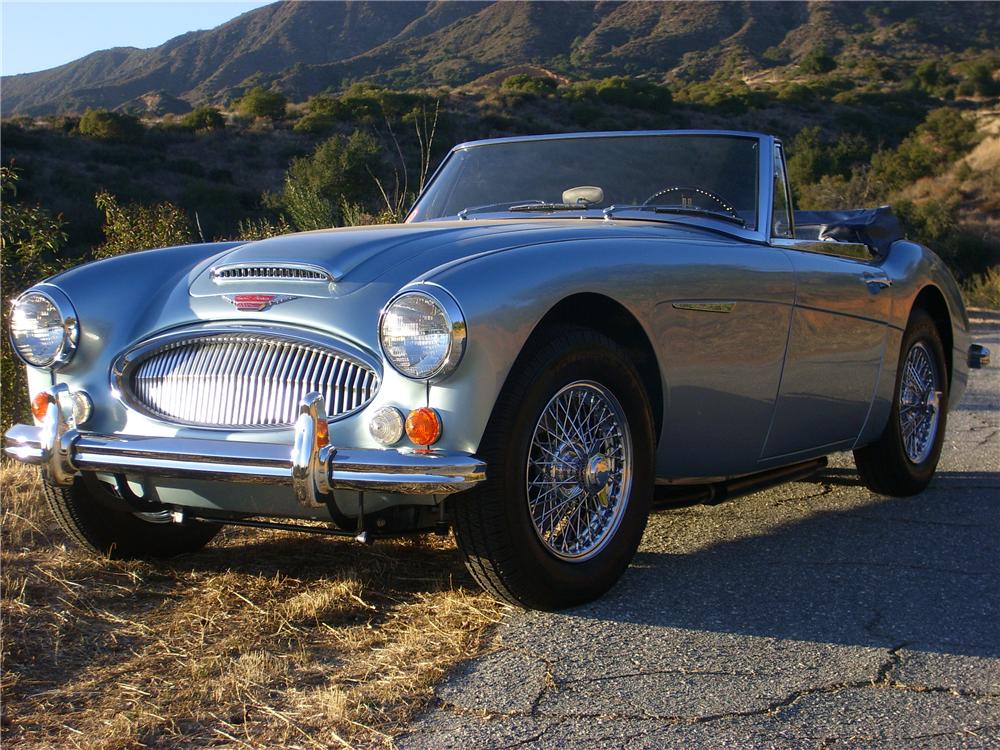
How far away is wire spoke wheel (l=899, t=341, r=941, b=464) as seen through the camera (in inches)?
209

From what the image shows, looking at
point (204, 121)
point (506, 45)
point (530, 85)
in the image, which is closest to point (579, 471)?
point (204, 121)

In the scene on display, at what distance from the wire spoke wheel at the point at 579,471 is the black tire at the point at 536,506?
0.05 feet

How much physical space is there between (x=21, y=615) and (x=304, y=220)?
6007 millimetres

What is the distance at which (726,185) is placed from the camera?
4637 millimetres

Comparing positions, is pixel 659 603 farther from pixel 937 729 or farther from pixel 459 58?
pixel 459 58

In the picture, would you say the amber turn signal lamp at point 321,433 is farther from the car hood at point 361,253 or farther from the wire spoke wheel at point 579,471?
the wire spoke wheel at point 579,471

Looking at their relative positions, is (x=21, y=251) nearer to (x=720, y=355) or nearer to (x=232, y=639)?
(x=232, y=639)

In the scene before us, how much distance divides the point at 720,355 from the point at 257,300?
58.6 inches

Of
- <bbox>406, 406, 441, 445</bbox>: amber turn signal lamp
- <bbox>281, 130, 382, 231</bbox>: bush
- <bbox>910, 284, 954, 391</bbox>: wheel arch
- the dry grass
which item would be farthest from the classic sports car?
<bbox>281, 130, 382, 231</bbox>: bush

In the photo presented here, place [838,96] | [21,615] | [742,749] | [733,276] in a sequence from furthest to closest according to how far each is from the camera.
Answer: [838,96] < [733,276] < [21,615] < [742,749]

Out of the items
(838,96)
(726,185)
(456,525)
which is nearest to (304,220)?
(726,185)

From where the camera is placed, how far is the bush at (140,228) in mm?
7465

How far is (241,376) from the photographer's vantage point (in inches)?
128

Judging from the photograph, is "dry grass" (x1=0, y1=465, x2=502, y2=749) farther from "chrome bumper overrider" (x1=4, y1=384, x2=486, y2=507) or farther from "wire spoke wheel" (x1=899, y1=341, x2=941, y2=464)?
"wire spoke wheel" (x1=899, y1=341, x2=941, y2=464)
